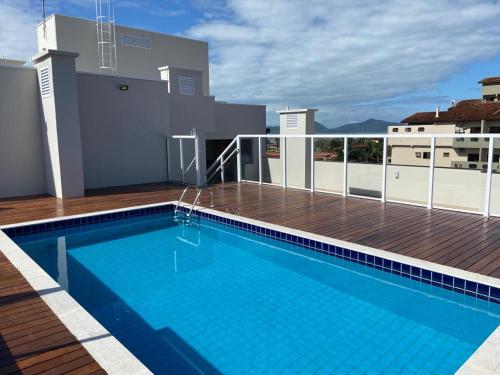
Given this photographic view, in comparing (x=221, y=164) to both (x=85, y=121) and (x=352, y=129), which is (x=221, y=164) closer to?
(x=85, y=121)

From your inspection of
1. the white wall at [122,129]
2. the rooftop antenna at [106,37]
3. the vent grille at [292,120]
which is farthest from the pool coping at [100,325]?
the rooftop antenna at [106,37]

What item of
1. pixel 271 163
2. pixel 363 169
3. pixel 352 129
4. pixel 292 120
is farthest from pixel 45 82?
pixel 352 129

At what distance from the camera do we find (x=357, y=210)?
21.2 feet

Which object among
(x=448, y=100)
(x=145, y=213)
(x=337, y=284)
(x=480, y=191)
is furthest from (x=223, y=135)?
(x=448, y=100)

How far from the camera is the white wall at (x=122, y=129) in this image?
9.12m

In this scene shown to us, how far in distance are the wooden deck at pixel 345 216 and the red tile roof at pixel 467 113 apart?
46.5 m

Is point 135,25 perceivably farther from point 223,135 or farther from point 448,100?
point 448,100

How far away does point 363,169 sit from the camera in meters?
7.57

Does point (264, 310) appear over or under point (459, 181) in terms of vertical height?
under

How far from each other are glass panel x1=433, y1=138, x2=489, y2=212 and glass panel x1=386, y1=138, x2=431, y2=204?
24cm

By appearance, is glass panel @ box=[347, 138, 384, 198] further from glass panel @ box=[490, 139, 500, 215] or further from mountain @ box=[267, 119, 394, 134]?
glass panel @ box=[490, 139, 500, 215]

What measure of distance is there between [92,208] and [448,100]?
53952 mm

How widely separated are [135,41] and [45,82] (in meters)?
8.54

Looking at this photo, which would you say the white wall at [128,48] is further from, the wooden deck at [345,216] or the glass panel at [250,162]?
the wooden deck at [345,216]
